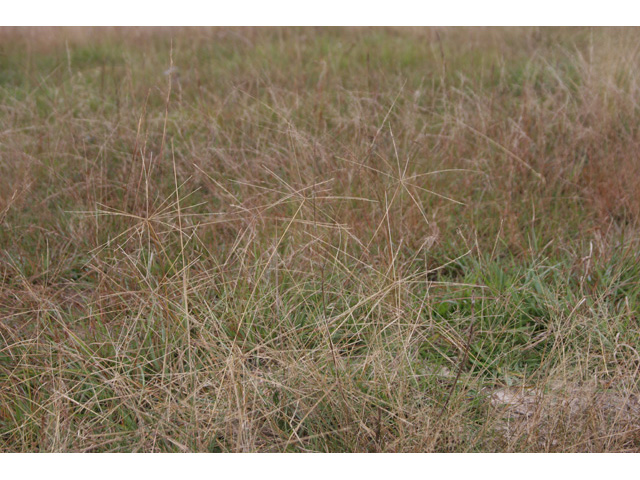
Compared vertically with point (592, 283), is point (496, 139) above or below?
above

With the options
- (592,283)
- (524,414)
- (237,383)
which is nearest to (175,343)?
(237,383)

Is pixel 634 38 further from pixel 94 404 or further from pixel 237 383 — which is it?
pixel 94 404

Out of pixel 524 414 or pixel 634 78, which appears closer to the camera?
pixel 524 414

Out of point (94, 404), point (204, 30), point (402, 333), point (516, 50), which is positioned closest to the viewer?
point (94, 404)

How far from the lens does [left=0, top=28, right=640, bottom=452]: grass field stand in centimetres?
194

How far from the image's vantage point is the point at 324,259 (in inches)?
101

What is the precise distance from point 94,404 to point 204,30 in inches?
150

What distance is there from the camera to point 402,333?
2.19m

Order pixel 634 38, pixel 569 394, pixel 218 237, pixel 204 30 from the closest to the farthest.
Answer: pixel 569 394
pixel 218 237
pixel 634 38
pixel 204 30

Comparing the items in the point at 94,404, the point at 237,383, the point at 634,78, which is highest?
the point at 634,78

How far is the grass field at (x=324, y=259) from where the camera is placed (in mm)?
1937

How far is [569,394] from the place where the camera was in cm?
191

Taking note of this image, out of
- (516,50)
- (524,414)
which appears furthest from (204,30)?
(524,414)

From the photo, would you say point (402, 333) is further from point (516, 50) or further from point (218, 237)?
point (516, 50)
